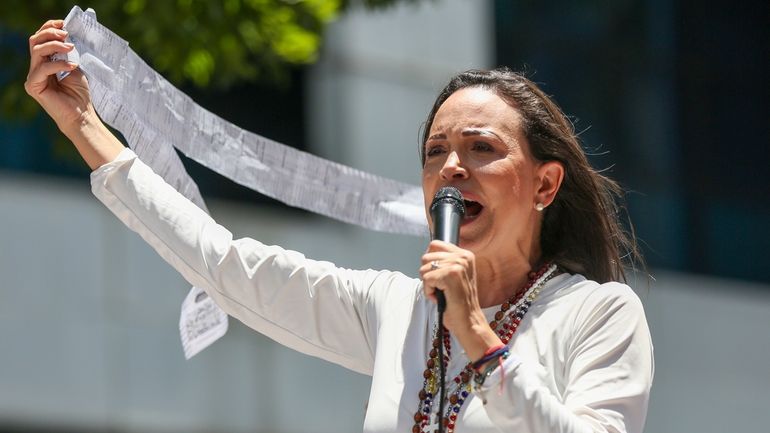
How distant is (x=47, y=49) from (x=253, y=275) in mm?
684

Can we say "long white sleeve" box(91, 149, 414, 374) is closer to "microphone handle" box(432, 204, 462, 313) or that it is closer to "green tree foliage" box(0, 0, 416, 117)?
"microphone handle" box(432, 204, 462, 313)

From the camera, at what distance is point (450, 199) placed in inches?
127

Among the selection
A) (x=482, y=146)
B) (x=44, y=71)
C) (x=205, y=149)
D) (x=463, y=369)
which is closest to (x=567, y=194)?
(x=482, y=146)

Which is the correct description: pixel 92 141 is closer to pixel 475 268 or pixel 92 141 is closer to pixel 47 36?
pixel 47 36

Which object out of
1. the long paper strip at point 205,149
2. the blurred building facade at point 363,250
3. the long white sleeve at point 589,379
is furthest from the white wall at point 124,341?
the long white sleeve at point 589,379

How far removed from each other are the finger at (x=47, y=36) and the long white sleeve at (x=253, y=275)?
30cm

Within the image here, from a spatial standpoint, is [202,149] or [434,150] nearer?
[434,150]

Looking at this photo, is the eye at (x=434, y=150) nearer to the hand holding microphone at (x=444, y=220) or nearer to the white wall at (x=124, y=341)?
the hand holding microphone at (x=444, y=220)

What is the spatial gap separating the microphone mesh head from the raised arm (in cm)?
84

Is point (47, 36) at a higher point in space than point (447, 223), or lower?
higher

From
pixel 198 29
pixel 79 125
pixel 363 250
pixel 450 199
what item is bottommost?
pixel 450 199

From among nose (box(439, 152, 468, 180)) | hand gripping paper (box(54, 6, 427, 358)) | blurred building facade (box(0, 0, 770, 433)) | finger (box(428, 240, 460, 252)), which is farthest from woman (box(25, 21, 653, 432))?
blurred building facade (box(0, 0, 770, 433))

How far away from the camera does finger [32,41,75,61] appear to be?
360 centimetres

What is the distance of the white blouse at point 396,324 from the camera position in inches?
124
